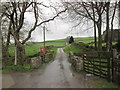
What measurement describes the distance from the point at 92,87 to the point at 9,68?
655 cm

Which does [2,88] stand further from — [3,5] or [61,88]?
[3,5]

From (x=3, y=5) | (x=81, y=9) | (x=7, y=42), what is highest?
(x=81, y=9)

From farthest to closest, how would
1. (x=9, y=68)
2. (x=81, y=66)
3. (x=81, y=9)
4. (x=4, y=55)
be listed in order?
(x=81, y=9) < (x=4, y=55) < (x=9, y=68) < (x=81, y=66)

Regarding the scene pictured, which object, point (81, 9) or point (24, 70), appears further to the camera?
point (81, 9)

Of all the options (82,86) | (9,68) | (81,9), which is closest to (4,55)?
(9,68)

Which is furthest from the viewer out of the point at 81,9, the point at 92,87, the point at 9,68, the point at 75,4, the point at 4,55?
the point at 81,9

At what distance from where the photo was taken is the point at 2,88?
446 cm

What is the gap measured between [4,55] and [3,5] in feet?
19.8

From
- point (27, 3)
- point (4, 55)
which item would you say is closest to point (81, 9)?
point (27, 3)

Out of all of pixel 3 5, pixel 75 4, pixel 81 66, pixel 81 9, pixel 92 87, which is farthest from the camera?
pixel 81 9

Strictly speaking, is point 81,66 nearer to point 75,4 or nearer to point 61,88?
point 61,88

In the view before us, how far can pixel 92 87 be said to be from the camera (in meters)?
4.38

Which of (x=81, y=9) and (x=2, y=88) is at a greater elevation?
(x=81, y=9)

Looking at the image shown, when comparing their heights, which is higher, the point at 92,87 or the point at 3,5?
the point at 3,5
